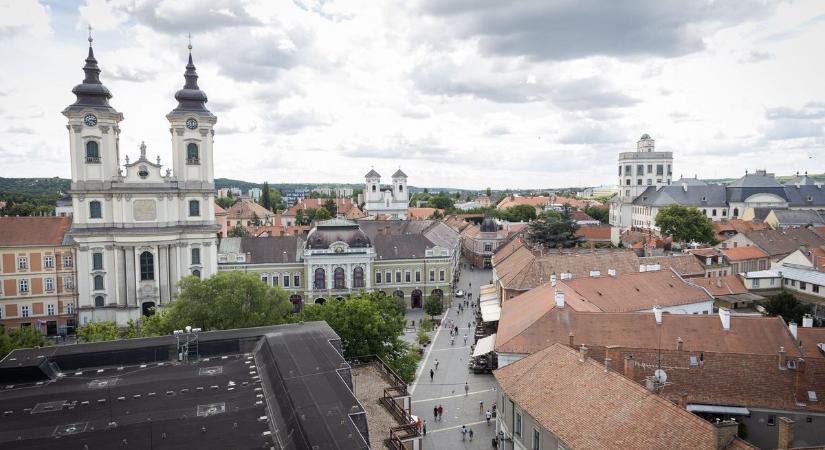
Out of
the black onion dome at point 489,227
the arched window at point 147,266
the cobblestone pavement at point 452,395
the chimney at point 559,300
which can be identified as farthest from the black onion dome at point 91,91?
the black onion dome at point 489,227

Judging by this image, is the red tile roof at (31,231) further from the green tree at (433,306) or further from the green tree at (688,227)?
the green tree at (688,227)

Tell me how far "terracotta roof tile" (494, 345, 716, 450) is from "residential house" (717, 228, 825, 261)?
53.7 m

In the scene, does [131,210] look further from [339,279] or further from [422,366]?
[422,366]

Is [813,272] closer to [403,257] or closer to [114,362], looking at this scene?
[403,257]

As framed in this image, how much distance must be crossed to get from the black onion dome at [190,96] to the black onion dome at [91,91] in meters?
6.30

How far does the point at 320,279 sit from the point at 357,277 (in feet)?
13.5

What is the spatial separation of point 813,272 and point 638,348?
34.8 m

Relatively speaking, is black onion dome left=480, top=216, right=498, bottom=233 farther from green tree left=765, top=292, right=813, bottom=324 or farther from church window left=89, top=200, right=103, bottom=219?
church window left=89, top=200, right=103, bottom=219

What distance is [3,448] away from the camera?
17.8 metres

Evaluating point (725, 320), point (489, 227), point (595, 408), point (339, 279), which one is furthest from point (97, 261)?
point (489, 227)

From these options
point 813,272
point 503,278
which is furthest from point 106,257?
point 813,272

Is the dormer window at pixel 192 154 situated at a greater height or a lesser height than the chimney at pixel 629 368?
greater

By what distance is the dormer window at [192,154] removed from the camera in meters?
60.6

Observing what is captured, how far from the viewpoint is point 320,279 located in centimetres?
6631
